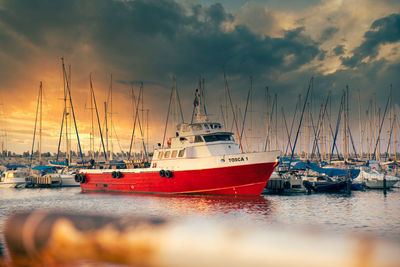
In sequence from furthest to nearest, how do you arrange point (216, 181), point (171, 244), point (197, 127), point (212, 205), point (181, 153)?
1. point (197, 127)
2. point (181, 153)
3. point (216, 181)
4. point (212, 205)
5. point (171, 244)

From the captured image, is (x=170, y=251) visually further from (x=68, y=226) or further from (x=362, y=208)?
(x=362, y=208)

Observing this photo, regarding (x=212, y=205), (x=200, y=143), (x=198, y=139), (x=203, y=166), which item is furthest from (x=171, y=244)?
(x=198, y=139)

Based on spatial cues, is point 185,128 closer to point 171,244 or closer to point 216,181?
point 216,181

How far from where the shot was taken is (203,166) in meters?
36.1

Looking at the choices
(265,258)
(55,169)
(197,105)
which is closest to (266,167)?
(197,105)

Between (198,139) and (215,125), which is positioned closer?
(198,139)

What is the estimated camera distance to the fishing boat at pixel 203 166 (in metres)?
35.3

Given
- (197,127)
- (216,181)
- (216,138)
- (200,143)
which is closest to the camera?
(216,181)

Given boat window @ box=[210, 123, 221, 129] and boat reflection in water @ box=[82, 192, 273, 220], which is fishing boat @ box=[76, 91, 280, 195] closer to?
boat window @ box=[210, 123, 221, 129]

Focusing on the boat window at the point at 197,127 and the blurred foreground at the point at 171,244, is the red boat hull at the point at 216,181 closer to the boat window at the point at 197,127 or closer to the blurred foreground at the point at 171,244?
the boat window at the point at 197,127

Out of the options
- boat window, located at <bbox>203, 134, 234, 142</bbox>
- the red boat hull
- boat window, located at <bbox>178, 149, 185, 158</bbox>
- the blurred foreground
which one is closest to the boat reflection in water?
the red boat hull

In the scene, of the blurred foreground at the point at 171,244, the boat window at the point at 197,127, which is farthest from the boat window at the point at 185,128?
the blurred foreground at the point at 171,244

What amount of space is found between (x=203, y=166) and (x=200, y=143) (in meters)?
2.93

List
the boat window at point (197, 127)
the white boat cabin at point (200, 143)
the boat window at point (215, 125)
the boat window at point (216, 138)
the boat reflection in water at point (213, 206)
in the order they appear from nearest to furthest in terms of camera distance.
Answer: the boat reflection in water at point (213, 206)
the white boat cabin at point (200, 143)
the boat window at point (216, 138)
the boat window at point (197, 127)
the boat window at point (215, 125)
